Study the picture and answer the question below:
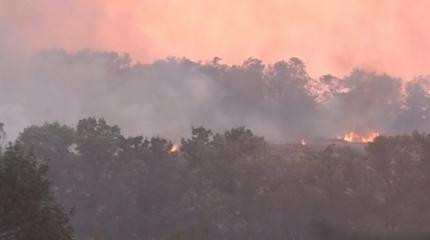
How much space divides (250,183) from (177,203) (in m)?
8.53

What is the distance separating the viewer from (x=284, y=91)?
473 feet

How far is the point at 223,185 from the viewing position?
222 ft

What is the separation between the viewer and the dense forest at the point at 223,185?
62719mm

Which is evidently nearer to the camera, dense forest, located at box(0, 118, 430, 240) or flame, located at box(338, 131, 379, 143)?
dense forest, located at box(0, 118, 430, 240)

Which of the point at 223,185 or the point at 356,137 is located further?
the point at 356,137

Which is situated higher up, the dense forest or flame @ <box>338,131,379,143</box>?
flame @ <box>338,131,379,143</box>

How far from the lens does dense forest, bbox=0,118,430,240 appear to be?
6272 centimetres

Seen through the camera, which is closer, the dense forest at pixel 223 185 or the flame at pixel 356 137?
the dense forest at pixel 223 185

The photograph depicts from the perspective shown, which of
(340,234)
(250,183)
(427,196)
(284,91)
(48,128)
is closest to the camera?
(340,234)

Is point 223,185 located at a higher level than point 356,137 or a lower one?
lower

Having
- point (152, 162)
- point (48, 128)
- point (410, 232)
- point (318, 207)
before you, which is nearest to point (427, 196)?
point (318, 207)

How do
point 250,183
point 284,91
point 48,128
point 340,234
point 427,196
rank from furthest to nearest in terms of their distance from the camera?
point 284,91 < point 48,128 < point 250,183 < point 427,196 < point 340,234

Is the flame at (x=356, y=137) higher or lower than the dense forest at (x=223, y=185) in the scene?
higher

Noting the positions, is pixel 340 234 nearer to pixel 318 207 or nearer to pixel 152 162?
pixel 318 207
